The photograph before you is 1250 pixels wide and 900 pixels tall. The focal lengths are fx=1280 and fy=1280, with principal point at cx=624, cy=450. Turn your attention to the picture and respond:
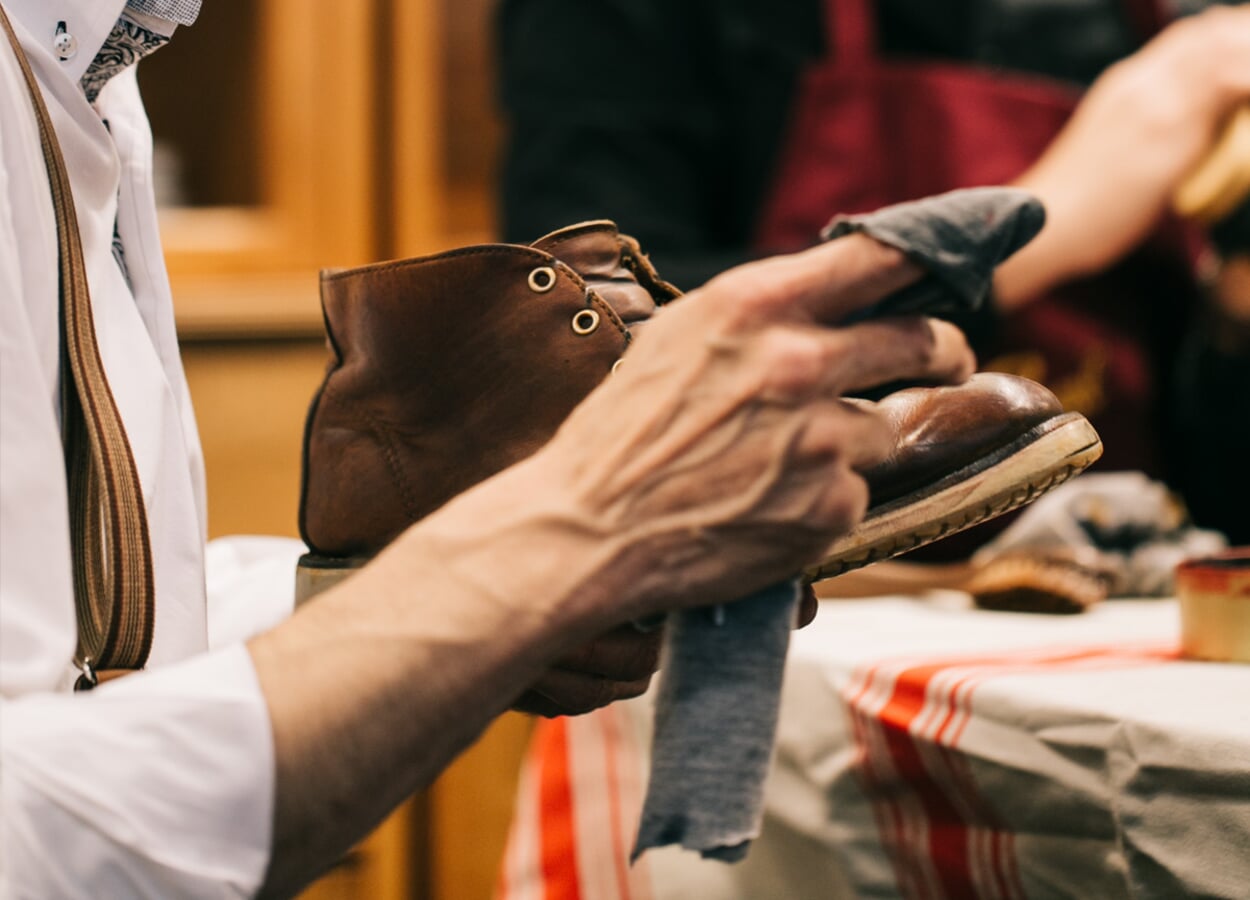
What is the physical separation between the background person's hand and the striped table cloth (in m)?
0.33

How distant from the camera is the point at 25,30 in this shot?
476 millimetres

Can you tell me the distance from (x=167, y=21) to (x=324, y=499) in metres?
0.21

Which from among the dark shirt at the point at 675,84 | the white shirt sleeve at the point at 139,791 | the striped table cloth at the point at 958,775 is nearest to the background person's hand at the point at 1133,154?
the dark shirt at the point at 675,84

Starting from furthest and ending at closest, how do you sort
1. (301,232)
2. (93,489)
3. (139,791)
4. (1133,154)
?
1. (301,232)
2. (1133,154)
3. (93,489)
4. (139,791)

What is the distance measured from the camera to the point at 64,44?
49 cm

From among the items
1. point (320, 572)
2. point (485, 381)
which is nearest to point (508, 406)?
point (485, 381)

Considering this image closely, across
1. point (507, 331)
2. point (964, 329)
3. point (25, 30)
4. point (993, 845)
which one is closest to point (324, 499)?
point (507, 331)

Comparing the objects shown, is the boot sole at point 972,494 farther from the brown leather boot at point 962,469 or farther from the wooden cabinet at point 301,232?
the wooden cabinet at point 301,232

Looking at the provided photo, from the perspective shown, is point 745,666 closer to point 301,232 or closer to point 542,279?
point 542,279

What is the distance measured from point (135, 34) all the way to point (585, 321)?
23 centimetres

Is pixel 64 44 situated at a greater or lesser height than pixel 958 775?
greater

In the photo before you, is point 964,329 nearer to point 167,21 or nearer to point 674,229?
point 674,229

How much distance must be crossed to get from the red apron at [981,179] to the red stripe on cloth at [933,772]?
50cm

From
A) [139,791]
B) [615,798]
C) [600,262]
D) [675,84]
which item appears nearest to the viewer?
[139,791]
